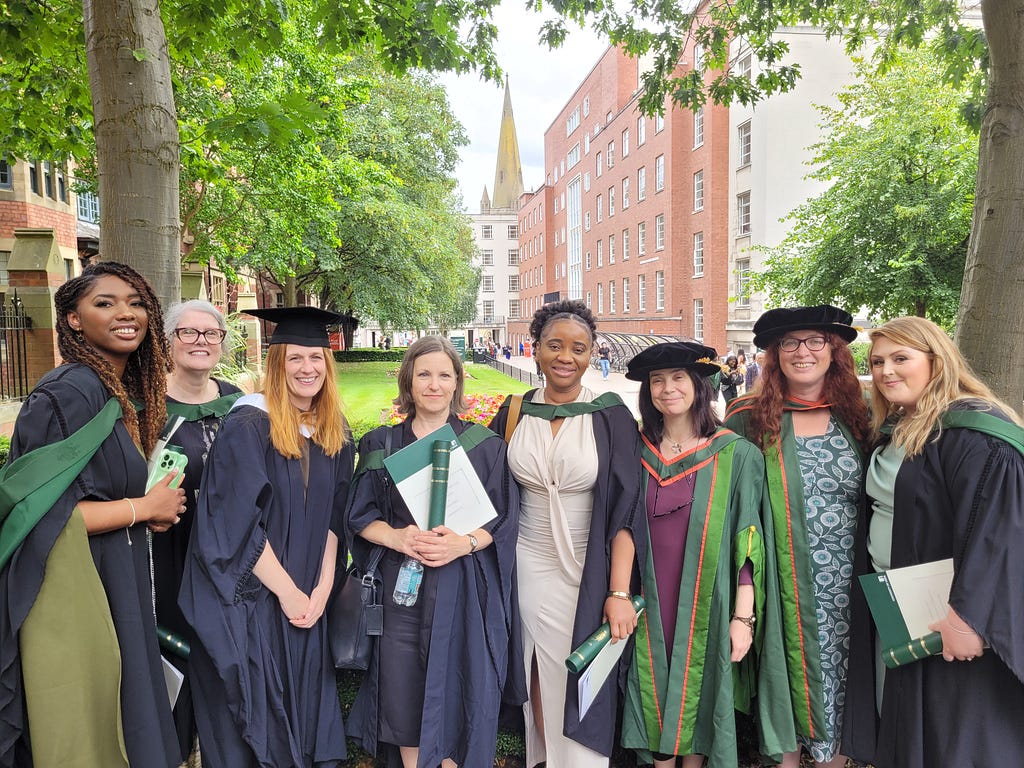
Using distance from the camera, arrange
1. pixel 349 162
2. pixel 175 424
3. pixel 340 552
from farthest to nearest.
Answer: pixel 349 162 → pixel 340 552 → pixel 175 424

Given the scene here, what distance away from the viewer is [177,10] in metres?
4.39

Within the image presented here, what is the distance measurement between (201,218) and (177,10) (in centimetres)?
1149

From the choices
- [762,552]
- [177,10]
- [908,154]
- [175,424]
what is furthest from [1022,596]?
[908,154]

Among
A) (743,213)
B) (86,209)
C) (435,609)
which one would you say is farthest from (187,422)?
(743,213)

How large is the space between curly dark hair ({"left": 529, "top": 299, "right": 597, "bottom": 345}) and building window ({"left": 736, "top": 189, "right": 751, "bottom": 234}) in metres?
27.1

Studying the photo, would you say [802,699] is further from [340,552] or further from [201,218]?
[201,218]

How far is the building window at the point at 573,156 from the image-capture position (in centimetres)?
4916

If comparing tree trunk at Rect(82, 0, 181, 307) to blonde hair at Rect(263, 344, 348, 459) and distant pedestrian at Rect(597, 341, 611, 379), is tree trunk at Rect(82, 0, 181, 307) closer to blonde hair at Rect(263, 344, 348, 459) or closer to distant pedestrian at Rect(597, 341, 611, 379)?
blonde hair at Rect(263, 344, 348, 459)

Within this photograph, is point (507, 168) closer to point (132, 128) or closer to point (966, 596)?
point (132, 128)

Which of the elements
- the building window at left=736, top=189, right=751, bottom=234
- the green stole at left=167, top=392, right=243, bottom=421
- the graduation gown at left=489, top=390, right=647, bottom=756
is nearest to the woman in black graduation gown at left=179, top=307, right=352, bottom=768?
the green stole at left=167, top=392, right=243, bottom=421

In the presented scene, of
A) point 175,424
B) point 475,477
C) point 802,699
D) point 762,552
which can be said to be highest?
point 175,424

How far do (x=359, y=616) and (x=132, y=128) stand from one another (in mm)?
2742

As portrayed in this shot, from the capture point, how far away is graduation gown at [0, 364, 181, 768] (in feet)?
6.31

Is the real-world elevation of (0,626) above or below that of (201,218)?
below
